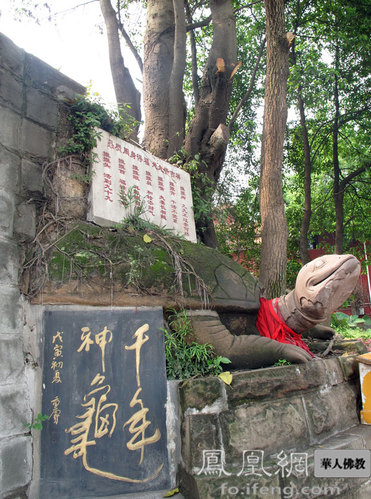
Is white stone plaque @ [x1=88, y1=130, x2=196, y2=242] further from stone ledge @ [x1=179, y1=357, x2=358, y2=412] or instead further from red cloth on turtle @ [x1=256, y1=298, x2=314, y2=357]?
stone ledge @ [x1=179, y1=357, x2=358, y2=412]

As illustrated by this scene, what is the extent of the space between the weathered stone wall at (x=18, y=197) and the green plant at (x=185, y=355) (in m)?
1.01

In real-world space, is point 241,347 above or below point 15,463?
above

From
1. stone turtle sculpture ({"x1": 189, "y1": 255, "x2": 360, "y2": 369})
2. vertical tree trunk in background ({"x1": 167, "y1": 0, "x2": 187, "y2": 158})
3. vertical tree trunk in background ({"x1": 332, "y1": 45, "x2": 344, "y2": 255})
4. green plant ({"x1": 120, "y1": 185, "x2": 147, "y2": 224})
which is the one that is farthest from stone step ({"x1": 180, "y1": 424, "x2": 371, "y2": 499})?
vertical tree trunk in background ({"x1": 332, "y1": 45, "x2": 344, "y2": 255})

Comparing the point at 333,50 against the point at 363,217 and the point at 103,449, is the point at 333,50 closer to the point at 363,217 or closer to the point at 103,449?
the point at 363,217

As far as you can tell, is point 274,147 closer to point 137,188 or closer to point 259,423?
point 137,188

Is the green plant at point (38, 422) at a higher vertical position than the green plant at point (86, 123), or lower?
lower

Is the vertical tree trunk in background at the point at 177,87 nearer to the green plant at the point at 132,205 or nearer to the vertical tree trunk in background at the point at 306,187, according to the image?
the green plant at the point at 132,205

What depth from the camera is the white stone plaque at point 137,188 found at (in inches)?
135

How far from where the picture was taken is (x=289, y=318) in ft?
12.9

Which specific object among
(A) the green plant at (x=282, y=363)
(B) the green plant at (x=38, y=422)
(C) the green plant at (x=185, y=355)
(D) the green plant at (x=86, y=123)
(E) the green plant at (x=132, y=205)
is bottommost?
(B) the green plant at (x=38, y=422)

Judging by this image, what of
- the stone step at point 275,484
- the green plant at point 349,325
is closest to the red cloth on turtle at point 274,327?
the stone step at point 275,484

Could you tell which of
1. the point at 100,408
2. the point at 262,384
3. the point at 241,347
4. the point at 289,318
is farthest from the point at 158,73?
the point at 100,408

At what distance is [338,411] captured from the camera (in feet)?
10.9

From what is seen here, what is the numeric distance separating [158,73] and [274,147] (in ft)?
8.13
